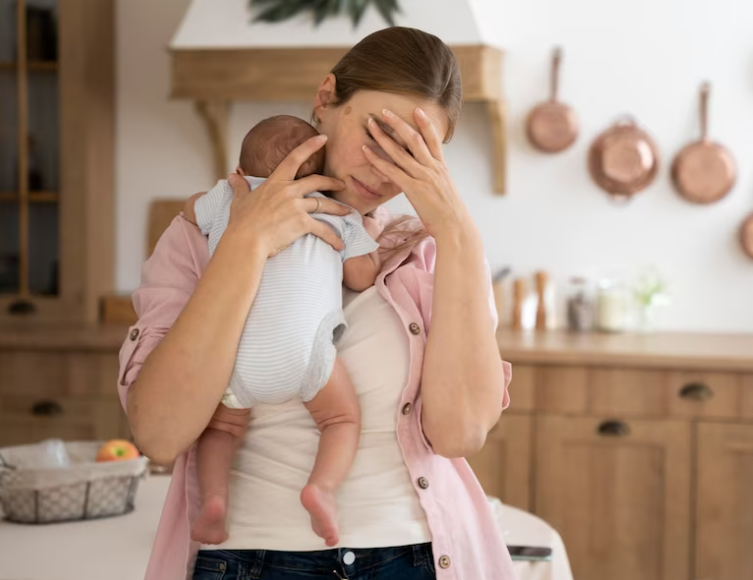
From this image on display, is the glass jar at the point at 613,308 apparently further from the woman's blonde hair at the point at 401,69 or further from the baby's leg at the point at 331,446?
the baby's leg at the point at 331,446

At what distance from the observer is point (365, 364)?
132 centimetres

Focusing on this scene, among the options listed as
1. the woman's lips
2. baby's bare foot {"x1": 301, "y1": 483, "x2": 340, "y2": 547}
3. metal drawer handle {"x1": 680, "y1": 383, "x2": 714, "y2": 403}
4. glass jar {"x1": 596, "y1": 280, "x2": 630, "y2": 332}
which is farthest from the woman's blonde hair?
glass jar {"x1": 596, "y1": 280, "x2": 630, "y2": 332}


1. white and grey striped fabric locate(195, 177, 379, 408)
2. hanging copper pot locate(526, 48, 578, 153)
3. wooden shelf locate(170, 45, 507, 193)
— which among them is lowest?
white and grey striped fabric locate(195, 177, 379, 408)

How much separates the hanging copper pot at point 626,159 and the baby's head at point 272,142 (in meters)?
2.40

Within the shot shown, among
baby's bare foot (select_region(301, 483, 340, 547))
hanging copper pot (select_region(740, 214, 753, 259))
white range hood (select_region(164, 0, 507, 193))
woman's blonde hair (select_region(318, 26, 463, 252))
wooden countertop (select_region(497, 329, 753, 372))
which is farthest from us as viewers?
hanging copper pot (select_region(740, 214, 753, 259))

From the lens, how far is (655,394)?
3100mm

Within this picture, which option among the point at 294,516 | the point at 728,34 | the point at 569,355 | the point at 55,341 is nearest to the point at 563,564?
the point at 294,516

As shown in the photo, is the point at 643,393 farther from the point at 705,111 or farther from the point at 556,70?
the point at 556,70

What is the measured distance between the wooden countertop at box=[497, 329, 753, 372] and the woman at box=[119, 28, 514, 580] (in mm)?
1792

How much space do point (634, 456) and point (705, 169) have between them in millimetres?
1076

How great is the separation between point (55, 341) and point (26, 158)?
2.47 ft

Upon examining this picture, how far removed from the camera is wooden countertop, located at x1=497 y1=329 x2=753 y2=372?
10.00ft

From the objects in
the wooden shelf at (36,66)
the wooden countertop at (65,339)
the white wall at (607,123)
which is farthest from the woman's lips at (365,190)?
the wooden shelf at (36,66)

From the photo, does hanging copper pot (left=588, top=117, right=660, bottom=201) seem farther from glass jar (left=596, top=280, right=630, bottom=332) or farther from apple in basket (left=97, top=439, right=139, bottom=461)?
apple in basket (left=97, top=439, right=139, bottom=461)
